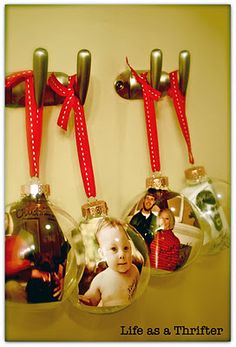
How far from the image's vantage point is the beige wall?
55 centimetres

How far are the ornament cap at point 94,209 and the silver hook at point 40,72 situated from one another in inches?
4.9

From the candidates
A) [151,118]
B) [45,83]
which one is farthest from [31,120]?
[151,118]

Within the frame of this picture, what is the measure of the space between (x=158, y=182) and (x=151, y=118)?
8 centimetres

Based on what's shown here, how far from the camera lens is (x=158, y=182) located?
0.54 metres

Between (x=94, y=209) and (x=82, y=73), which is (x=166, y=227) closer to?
(x=94, y=209)

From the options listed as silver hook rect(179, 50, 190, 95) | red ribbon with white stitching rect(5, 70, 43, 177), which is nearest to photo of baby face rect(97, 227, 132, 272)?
red ribbon with white stitching rect(5, 70, 43, 177)

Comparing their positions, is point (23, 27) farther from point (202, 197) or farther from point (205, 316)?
point (205, 316)

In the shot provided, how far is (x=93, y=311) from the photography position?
48cm

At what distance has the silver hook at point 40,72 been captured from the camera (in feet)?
1.63

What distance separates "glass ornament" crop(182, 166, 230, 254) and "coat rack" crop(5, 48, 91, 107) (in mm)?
169

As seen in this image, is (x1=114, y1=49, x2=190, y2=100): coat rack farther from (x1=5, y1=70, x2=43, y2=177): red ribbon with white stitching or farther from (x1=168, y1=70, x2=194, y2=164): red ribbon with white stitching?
(x1=5, y1=70, x2=43, y2=177): red ribbon with white stitching

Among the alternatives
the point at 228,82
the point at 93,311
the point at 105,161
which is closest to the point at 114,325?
the point at 93,311

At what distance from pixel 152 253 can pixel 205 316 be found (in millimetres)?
128

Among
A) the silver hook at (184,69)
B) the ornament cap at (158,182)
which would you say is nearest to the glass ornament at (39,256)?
the ornament cap at (158,182)
